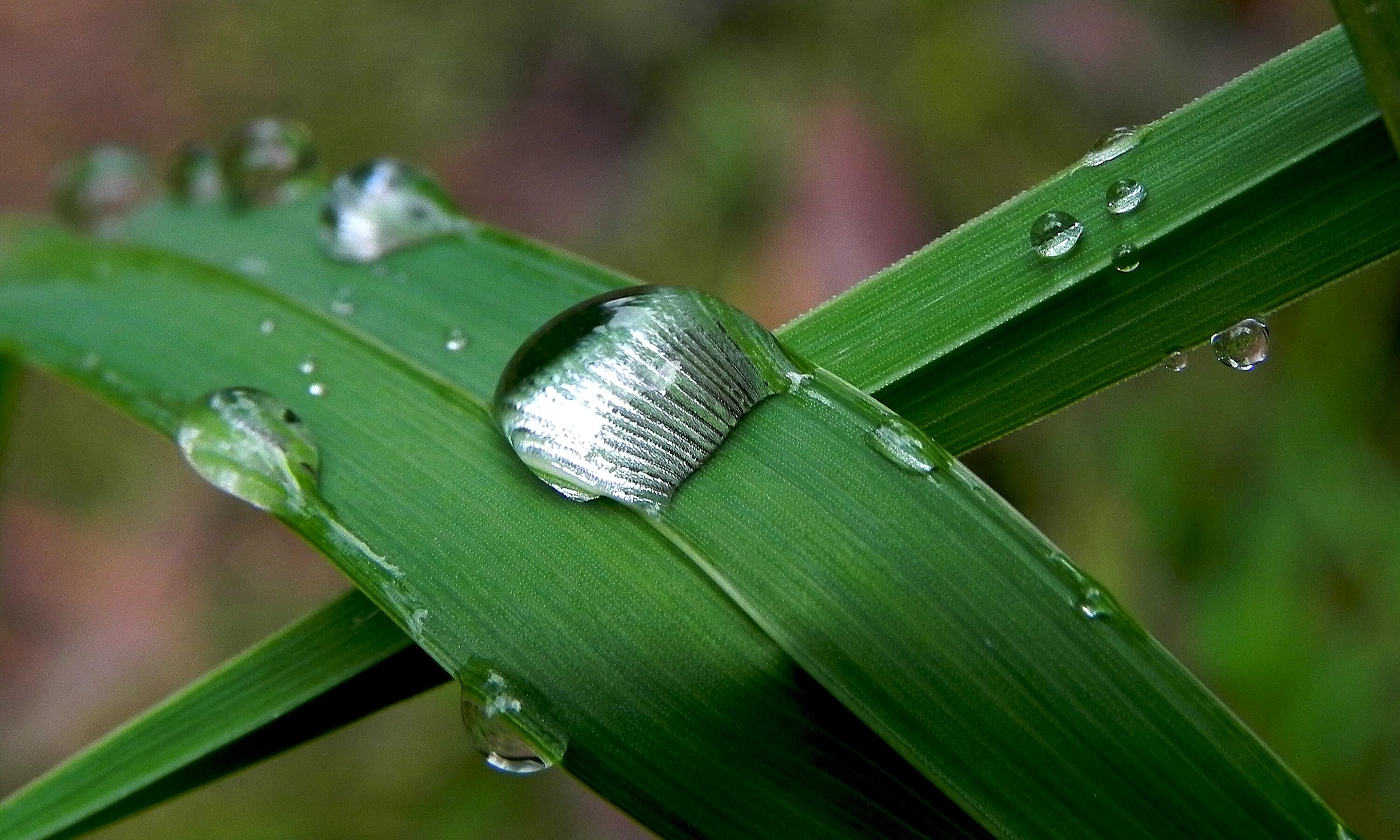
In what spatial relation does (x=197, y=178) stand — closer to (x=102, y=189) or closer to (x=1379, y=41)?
(x=102, y=189)

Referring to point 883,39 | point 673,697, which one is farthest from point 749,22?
point 673,697

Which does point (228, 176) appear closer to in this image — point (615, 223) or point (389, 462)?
point (389, 462)

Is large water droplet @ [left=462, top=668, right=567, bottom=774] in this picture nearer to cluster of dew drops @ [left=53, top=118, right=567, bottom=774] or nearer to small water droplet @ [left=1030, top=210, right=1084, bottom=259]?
cluster of dew drops @ [left=53, top=118, right=567, bottom=774]

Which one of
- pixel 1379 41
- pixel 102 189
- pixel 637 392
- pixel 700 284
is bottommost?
pixel 700 284

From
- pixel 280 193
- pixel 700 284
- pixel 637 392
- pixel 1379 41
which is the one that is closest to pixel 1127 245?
pixel 1379 41

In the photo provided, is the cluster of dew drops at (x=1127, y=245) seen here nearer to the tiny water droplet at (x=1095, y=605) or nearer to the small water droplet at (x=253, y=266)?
the tiny water droplet at (x=1095, y=605)

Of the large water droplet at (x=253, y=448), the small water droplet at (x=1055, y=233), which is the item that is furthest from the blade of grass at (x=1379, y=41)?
the large water droplet at (x=253, y=448)

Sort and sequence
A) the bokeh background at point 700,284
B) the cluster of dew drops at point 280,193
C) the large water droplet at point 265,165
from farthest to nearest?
the bokeh background at point 700,284 < the large water droplet at point 265,165 < the cluster of dew drops at point 280,193

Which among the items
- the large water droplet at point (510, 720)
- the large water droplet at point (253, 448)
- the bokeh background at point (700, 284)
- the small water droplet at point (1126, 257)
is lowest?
the bokeh background at point (700, 284)
